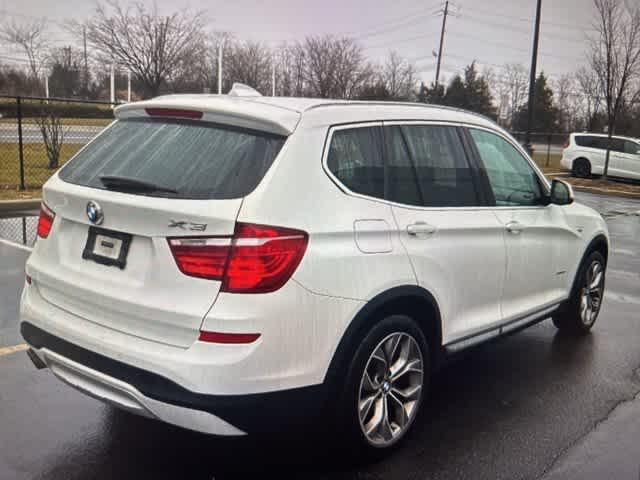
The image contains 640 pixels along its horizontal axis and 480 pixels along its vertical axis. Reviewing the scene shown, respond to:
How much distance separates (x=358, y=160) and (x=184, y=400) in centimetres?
143

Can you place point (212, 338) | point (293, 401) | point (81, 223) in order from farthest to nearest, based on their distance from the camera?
point (81, 223)
point (293, 401)
point (212, 338)

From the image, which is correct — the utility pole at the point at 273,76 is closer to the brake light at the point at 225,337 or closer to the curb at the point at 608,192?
the curb at the point at 608,192

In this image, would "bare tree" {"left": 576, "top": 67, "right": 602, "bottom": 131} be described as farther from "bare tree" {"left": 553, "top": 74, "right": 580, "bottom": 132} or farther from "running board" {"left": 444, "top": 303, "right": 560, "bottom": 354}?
"running board" {"left": 444, "top": 303, "right": 560, "bottom": 354}

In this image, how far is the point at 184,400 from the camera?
8.90 ft

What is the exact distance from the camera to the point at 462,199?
3943 millimetres

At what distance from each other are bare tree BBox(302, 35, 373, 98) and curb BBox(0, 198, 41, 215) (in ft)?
105

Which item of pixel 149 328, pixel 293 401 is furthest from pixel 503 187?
pixel 149 328

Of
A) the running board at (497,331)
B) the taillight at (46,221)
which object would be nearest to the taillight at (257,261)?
the taillight at (46,221)

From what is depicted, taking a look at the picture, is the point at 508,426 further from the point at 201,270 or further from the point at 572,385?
the point at 201,270

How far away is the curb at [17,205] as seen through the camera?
1148 cm

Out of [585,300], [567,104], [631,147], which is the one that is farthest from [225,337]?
[567,104]

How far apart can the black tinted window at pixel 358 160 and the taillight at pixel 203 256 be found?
0.70m

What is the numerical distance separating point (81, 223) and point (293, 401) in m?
1.34

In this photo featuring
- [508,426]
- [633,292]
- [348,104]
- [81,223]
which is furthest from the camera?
[633,292]
